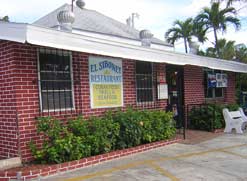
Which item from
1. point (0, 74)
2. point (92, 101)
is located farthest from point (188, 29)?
point (0, 74)

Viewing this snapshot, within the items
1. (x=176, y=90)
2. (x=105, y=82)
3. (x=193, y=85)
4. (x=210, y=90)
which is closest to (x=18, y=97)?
(x=105, y=82)

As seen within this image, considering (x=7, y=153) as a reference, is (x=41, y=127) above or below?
above

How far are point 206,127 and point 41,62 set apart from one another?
21.1ft

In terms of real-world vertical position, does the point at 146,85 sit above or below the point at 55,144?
above

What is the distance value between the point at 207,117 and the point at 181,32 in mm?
15791

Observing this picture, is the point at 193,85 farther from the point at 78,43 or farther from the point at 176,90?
the point at 78,43

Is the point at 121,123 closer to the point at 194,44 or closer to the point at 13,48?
the point at 13,48

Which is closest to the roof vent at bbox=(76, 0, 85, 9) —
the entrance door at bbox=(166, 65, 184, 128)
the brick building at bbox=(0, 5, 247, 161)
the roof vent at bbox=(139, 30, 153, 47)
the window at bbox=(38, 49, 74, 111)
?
the roof vent at bbox=(139, 30, 153, 47)

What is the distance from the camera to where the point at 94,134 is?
21.3 ft

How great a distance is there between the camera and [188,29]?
2477cm

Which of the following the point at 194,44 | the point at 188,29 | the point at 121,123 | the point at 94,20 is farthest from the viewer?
the point at 188,29

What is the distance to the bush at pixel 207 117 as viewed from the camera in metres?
10.4

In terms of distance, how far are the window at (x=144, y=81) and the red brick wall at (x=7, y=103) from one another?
12.7ft

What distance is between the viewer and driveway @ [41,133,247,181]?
17.9 ft
